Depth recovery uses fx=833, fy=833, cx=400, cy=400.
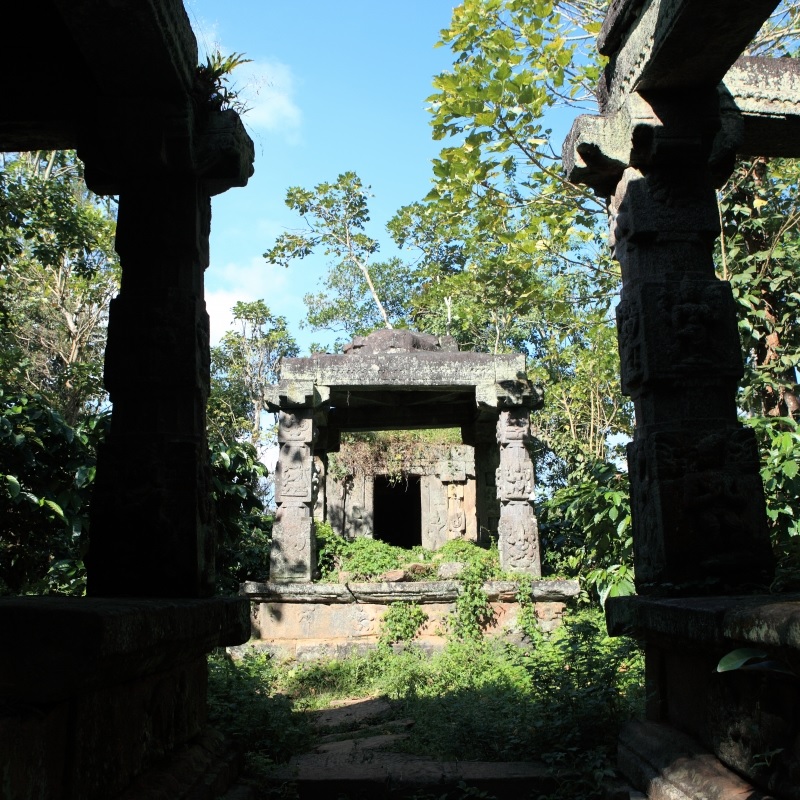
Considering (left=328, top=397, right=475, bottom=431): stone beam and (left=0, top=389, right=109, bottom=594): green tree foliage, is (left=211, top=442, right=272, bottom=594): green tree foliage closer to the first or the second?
(left=0, top=389, right=109, bottom=594): green tree foliage

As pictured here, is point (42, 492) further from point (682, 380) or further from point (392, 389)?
point (392, 389)

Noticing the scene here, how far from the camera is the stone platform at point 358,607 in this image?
986 centimetres

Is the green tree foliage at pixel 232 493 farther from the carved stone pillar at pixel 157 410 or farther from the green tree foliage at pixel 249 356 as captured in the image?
the green tree foliage at pixel 249 356

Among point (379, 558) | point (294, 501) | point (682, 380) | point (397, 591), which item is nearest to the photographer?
point (682, 380)

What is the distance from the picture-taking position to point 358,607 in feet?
33.0

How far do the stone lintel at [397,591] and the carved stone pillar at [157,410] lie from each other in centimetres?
634

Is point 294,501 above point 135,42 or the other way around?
the other way around

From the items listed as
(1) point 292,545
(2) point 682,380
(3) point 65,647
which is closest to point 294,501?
(1) point 292,545

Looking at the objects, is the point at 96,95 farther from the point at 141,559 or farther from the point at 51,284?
the point at 51,284

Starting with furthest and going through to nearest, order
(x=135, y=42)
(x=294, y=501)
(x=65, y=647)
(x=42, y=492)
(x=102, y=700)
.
Answer: (x=294, y=501) < (x=42, y=492) < (x=135, y=42) < (x=102, y=700) < (x=65, y=647)

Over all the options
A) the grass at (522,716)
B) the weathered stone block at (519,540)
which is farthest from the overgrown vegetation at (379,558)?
the grass at (522,716)

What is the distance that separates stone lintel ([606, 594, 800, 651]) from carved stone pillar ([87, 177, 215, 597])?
71.7 inches

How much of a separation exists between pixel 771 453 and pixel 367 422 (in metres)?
7.92

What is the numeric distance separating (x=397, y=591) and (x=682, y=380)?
6722mm
